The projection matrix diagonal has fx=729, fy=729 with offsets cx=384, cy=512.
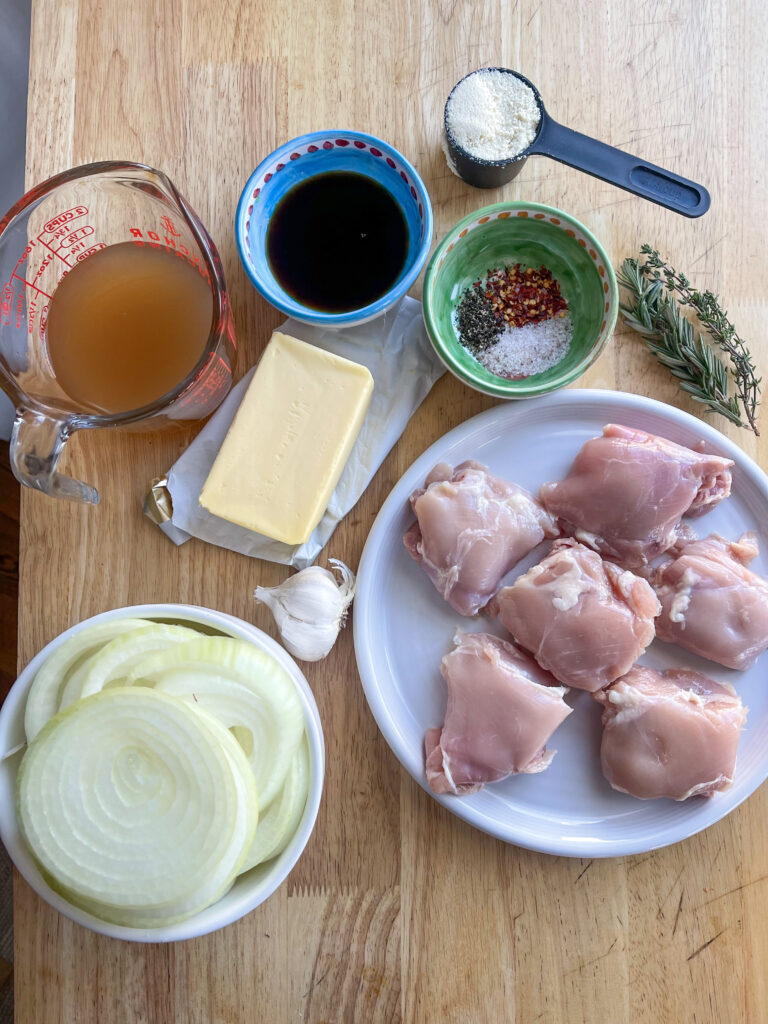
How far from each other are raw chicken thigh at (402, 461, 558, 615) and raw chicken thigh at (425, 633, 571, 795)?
12 cm

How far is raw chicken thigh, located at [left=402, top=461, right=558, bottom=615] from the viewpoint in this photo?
133 centimetres

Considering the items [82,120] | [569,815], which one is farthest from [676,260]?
[82,120]

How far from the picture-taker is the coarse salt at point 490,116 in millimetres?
1293

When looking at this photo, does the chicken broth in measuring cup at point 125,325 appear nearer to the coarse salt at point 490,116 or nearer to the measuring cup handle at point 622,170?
the coarse salt at point 490,116

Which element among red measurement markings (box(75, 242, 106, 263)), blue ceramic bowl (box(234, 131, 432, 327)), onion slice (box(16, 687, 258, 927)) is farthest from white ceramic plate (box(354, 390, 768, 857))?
red measurement markings (box(75, 242, 106, 263))

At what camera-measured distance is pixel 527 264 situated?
4.63 feet

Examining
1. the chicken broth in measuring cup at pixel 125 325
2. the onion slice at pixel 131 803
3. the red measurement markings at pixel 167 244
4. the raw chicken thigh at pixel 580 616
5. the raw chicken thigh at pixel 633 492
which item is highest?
the red measurement markings at pixel 167 244

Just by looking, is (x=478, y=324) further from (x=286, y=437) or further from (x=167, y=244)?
(x=167, y=244)

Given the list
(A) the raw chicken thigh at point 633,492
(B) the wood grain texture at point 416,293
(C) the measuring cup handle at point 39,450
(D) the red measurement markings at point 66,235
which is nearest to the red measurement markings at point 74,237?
(D) the red measurement markings at point 66,235

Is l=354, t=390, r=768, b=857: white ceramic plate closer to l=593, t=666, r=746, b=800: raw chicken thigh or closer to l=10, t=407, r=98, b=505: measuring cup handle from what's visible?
l=593, t=666, r=746, b=800: raw chicken thigh

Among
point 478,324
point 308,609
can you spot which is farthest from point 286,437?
point 478,324

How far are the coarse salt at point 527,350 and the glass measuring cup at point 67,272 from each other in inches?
19.6

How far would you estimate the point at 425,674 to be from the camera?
1.40 m

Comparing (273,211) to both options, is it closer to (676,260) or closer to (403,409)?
(403,409)
